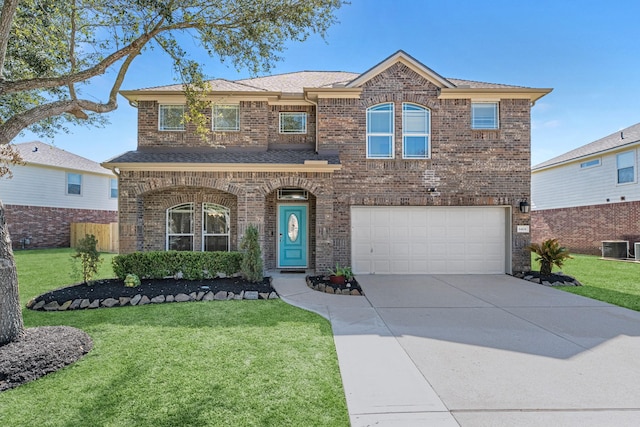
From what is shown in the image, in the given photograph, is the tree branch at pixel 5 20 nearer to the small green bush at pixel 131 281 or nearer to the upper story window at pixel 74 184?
the small green bush at pixel 131 281

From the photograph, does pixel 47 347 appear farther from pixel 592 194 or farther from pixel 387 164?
pixel 592 194

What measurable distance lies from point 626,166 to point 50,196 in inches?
1262

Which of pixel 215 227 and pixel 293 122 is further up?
pixel 293 122

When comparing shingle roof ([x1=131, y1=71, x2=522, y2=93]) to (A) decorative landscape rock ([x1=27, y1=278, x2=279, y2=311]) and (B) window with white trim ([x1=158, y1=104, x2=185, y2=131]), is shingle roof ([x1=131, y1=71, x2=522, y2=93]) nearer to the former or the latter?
(B) window with white trim ([x1=158, y1=104, x2=185, y2=131])

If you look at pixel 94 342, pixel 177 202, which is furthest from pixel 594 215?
pixel 94 342

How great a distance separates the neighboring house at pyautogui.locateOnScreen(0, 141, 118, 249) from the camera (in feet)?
59.5

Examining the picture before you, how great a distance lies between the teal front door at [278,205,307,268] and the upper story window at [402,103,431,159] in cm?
412

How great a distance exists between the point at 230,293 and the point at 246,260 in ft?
3.92

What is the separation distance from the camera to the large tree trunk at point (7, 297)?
13.9ft

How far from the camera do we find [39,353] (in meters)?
3.98

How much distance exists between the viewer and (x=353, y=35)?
36.0 feet

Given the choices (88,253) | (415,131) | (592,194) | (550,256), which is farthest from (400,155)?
(592,194)

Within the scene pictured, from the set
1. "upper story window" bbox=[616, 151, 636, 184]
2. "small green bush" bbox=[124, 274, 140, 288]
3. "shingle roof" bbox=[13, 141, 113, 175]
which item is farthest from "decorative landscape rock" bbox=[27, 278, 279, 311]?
"upper story window" bbox=[616, 151, 636, 184]

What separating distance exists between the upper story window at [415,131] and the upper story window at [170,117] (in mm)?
7721
